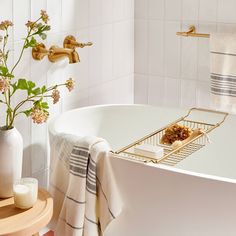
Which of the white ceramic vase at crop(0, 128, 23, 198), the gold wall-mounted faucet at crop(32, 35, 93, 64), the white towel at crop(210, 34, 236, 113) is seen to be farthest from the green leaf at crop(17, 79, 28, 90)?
the white towel at crop(210, 34, 236, 113)

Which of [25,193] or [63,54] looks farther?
[63,54]

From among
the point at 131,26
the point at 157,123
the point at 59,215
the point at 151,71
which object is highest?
the point at 131,26

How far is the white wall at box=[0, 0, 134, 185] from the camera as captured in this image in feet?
8.80

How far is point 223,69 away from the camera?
308 centimetres

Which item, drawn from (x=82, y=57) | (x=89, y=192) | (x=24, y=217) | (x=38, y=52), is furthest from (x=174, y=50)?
(x=24, y=217)

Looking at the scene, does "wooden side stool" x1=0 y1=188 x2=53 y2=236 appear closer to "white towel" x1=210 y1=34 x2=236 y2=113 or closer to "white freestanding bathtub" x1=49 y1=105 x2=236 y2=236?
"white freestanding bathtub" x1=49 y1=105 x2=236 y2=236

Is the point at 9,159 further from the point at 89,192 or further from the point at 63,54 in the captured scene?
the point at 63,54

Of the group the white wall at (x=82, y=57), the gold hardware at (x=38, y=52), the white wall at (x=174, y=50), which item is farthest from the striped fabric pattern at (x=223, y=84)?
the gold hardware at (x=38, y=52)

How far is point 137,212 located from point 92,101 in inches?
39.4

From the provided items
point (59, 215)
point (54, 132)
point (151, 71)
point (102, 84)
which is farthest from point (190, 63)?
point (59, 215)

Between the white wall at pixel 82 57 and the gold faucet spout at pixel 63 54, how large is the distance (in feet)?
0.17

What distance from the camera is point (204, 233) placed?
2.23m

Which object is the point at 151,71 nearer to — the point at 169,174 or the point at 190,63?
the point at 190,63

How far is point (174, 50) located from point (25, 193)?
5.05 ft
